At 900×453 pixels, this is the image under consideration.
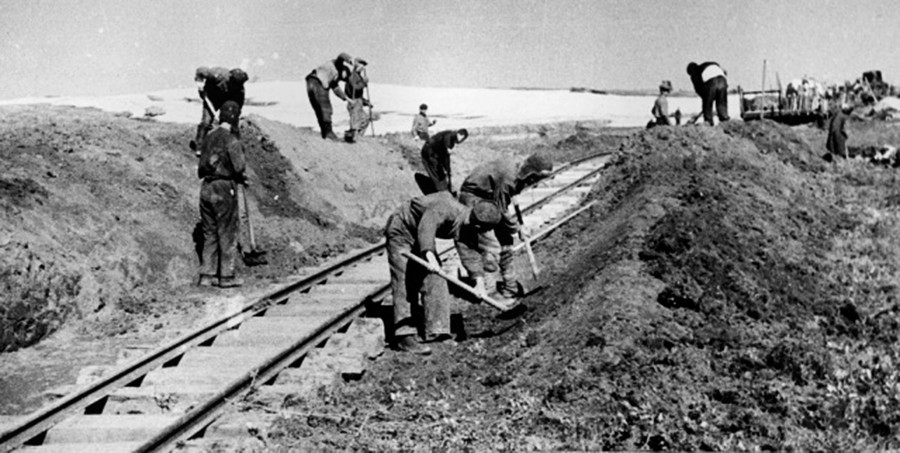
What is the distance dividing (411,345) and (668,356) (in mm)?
2576

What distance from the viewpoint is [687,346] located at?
788 cm

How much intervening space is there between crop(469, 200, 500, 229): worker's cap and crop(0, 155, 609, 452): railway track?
1.45 m

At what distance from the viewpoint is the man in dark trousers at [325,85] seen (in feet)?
70.6

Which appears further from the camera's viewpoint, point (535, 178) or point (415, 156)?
point (415, 156)

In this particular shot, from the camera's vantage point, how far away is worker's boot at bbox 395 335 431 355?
29.8ft

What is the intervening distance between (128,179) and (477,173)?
5.94m

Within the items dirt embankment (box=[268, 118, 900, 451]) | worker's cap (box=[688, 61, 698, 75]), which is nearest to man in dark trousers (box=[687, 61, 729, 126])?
worker's cap (box=[688, 61, 698, 75])

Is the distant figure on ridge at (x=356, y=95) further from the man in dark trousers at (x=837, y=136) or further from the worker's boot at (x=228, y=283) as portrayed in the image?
the man in dark trousers at (x=837, y=136)

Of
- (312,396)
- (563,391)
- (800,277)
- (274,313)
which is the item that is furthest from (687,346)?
(274,313)

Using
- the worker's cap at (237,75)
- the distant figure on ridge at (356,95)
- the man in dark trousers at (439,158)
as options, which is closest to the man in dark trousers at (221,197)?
the worker's cap at (237,75)

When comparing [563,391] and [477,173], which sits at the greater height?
[477,173]

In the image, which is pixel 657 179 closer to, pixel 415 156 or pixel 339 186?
pixel 339 186

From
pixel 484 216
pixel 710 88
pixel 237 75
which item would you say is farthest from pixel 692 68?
pixel 484 216

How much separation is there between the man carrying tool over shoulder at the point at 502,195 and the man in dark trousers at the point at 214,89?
4.64 m
